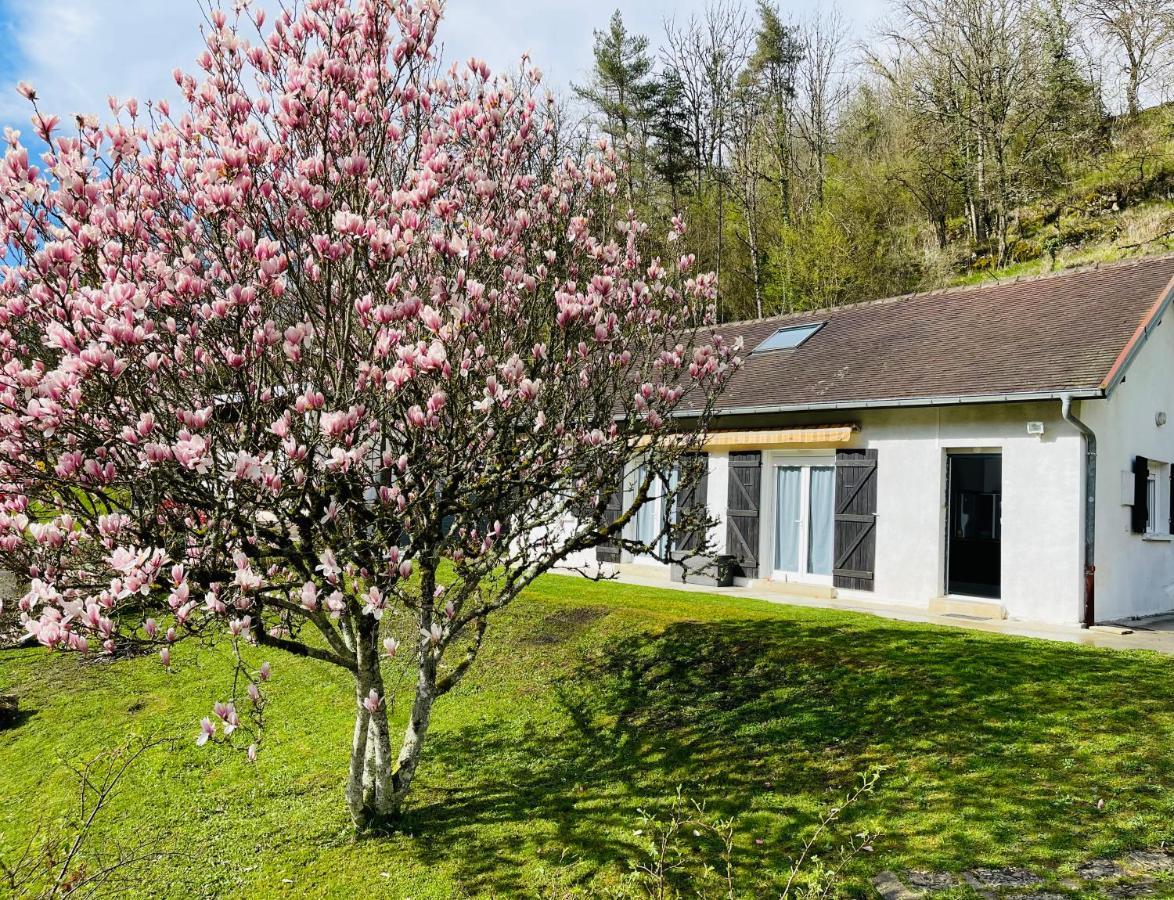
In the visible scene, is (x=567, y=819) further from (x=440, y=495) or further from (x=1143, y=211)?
(x=1143, y=211)

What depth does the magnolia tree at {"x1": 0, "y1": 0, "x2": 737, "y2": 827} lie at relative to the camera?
3494 mm

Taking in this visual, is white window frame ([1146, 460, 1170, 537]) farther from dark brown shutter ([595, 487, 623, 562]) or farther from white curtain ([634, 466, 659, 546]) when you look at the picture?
dark brown shutter ([595, 487, 623, 562])

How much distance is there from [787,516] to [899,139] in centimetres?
2005

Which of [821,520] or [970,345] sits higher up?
[970,345]

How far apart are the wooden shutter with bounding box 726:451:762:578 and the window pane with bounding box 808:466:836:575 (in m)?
0.94

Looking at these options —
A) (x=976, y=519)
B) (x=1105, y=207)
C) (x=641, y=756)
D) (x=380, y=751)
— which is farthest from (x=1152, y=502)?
(x=1105, y=207)

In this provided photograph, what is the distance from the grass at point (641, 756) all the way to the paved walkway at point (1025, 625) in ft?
3.77

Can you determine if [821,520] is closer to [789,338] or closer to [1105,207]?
[789,338]

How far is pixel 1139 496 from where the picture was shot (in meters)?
11.3

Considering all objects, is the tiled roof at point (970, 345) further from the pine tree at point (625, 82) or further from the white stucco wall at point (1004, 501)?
the pine tree at point (625, 82)

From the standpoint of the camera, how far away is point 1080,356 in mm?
10539

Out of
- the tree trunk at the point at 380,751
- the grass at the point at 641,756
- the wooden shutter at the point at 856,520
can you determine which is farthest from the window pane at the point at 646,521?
the tree trunk at the point at 380,751

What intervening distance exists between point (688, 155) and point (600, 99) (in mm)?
3751

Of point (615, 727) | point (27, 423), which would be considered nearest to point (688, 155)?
point (615, 727)
